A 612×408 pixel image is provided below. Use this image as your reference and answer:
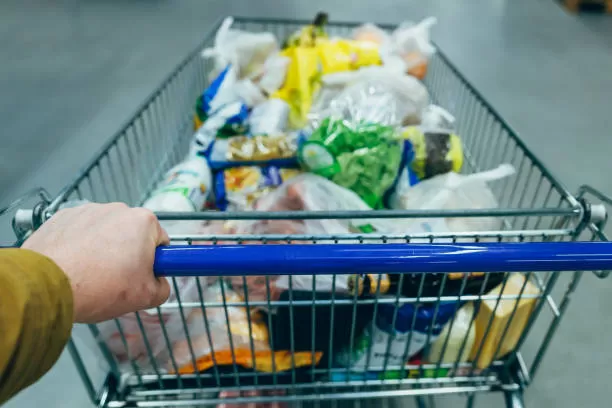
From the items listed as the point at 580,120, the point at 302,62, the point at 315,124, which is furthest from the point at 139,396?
the point at 580,120

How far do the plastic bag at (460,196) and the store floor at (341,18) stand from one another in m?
0.59

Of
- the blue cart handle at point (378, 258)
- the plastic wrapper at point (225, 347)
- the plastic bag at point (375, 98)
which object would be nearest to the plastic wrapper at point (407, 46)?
the plastic bag at point (375, 98)

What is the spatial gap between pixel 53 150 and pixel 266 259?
90.3 inches

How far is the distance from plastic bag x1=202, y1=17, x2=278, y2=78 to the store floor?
3.15 ft

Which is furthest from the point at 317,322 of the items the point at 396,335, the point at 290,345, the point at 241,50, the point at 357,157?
the point at 241,50

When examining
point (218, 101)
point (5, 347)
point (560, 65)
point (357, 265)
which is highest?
point (5, 347)

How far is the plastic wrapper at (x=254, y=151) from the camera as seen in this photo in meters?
1.51

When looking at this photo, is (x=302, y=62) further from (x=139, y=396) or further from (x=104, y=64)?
(x=104, y=64)

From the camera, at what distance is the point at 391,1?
5.30m

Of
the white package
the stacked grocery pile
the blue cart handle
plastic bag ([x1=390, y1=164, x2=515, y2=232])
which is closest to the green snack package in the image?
the stacked grocery pile

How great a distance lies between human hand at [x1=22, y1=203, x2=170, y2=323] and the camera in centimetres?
56

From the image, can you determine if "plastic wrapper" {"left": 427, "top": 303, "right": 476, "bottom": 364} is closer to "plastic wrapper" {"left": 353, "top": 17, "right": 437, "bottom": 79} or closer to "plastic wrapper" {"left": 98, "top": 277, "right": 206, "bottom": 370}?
"plastic wrapper" {"left": 98, "top": 277, "right": 206, "bottom": 370}

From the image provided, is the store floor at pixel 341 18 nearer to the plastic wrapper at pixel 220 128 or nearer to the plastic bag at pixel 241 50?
the plastic wrapper at pixel 220 128

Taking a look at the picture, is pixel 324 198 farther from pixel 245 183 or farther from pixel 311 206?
pixel 245 183
